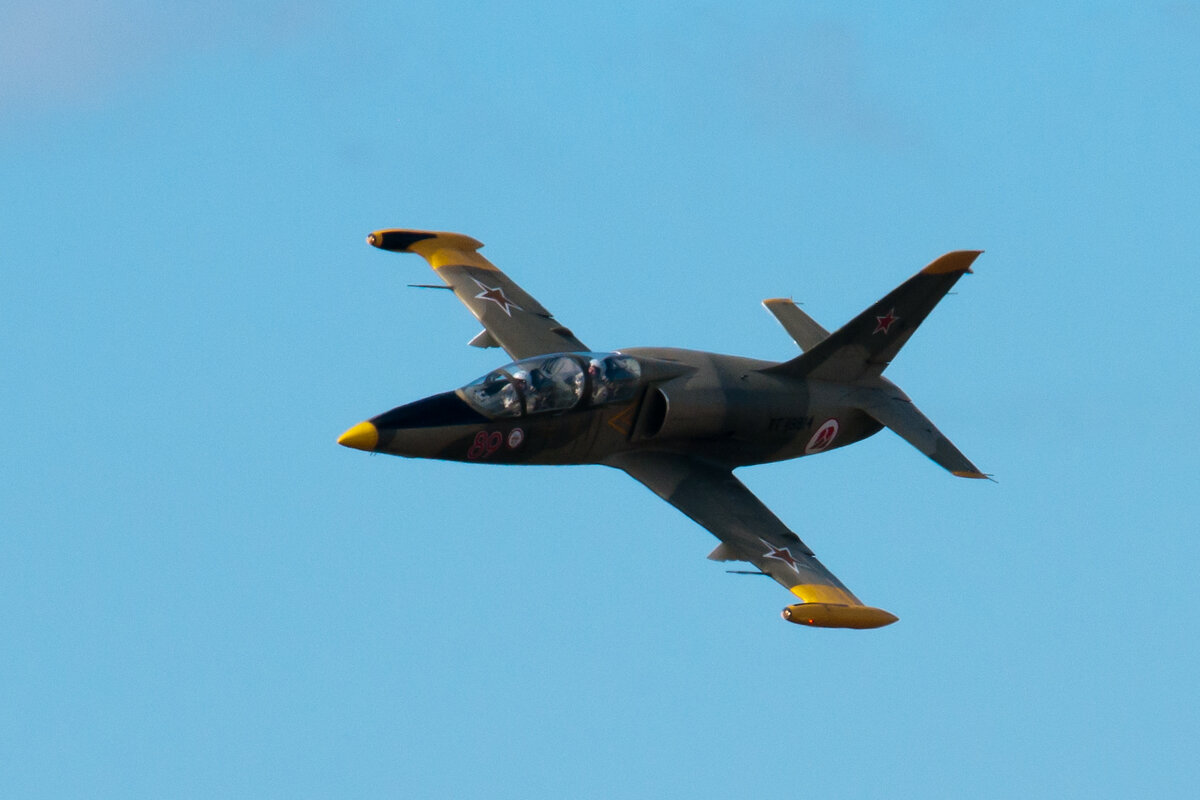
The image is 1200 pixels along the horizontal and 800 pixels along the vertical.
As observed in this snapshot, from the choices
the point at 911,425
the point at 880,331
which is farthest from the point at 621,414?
the point at 911,425

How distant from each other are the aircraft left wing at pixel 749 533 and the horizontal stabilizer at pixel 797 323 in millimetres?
3661

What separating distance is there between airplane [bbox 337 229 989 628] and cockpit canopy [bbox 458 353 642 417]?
0.02 m

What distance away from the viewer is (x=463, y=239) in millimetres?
35312

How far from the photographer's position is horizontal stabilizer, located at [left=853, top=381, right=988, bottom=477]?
104 ft

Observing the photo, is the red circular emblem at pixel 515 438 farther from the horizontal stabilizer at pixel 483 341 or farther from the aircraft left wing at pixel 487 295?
the horizontal stabilizer at pixel 483 341

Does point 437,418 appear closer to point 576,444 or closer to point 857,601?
point 576,444

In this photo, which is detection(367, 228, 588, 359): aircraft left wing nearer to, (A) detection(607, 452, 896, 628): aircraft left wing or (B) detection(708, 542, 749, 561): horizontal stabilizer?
(A) detection(607, 452, 896, 628): aircraft left wing

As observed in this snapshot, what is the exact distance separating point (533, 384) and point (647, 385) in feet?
6.32

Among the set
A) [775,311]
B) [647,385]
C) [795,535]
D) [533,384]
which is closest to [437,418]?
[533,384]

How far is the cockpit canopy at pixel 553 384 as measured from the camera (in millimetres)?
29422

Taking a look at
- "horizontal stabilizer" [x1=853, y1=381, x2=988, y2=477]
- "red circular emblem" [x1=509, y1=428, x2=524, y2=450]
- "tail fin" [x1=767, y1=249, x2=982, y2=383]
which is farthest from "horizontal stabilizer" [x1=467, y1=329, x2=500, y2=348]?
"horizontal stabilizer" [x1=853, y1=381, x2=988, y2=477]

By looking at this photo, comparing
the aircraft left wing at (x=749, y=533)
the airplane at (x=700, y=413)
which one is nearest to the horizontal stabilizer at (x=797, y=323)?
the airplane at (x=700, y=413)

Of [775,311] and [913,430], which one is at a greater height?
[775,311]

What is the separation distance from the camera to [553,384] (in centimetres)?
2970
